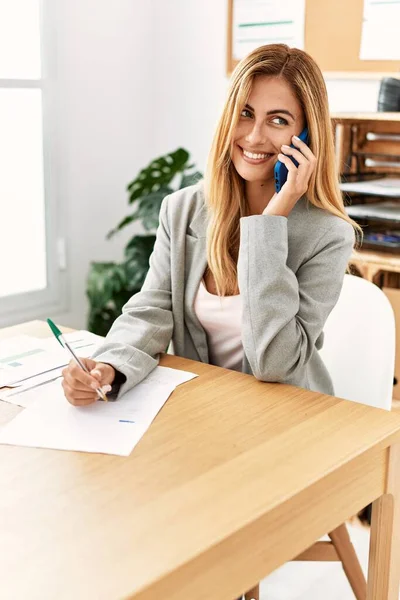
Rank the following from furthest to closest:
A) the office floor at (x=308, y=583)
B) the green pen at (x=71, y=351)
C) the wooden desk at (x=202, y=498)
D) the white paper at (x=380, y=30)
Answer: the white paper at (x=380, y=30) → the office floor at (x=308, y=583) → the green pen at (x=71, y=351) → the wooden desk at (x=202, y=498)

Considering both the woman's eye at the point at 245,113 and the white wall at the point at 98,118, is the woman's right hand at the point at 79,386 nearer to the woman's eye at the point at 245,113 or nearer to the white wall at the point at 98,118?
the woman's eye at the point at 245,113

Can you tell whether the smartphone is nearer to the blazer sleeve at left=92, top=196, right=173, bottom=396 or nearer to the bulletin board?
the blazer sleeve at left=92, top=196, right=173, bottom=396

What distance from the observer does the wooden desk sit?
85 cm

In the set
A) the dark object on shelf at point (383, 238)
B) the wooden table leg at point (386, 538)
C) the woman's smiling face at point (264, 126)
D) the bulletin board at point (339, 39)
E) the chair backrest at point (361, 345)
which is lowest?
the wooden table leg at point (386, 538)

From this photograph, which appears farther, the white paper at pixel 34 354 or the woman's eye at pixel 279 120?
the woman's eye at pixel 279 120

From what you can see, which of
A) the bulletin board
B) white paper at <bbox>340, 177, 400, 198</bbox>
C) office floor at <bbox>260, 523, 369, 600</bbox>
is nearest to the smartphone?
white paper at <bbox>340, 177, 400, 198</bbox>

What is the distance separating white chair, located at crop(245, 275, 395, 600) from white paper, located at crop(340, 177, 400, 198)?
640 millimetres

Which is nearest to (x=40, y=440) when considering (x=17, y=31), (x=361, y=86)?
(x=361, y=86)

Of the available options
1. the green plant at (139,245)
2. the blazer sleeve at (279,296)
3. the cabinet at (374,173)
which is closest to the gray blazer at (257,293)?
the blazer sleeve at (279,296)

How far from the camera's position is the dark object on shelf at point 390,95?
92.9 inches

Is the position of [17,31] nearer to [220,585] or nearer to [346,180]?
[346,180]

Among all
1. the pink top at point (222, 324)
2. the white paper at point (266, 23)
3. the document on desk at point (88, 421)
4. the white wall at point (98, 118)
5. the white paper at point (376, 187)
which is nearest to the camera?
the document on desk at point (88, 421)

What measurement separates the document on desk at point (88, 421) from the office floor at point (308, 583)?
87 cm

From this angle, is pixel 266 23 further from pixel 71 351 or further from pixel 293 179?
pixel 71 351
